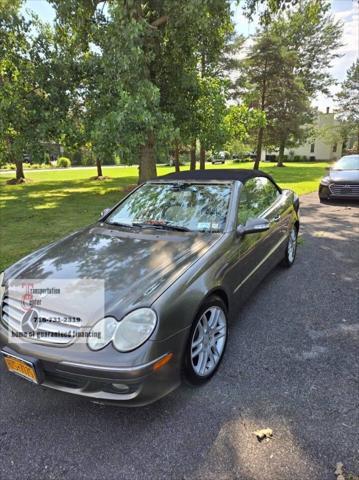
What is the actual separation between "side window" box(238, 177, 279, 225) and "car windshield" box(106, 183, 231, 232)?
0.60 feet

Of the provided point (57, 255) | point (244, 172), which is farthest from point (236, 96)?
point (57, 255)

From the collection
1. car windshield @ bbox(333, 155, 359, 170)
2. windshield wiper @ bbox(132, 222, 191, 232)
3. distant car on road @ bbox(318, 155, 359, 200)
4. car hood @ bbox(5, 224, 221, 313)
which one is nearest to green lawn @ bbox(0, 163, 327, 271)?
car windshield @ bbox(333, 155, 359, 170)

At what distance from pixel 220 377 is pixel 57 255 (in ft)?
5.56

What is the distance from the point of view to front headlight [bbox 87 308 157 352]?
6.39 feet

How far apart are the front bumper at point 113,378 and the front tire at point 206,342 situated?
0.22 meters

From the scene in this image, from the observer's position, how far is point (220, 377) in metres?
2.57

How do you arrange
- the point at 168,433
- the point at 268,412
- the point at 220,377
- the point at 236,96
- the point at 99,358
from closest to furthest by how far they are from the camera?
the point at 99,358, the point at 168,433, the point at 268,412, the point at 220,377, the point at 236,96

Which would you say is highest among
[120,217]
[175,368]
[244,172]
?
[244,172]

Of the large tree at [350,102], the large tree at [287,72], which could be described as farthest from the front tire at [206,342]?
the large tree at [350,102]

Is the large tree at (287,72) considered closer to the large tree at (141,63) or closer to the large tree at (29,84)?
the large tree at (141,63)

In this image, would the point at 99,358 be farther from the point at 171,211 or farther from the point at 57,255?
the point at 171,211

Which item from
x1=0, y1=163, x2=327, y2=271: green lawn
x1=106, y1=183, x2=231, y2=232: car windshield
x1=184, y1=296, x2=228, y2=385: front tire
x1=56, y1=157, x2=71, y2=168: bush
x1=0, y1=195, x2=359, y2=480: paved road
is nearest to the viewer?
x1=0, y1=195, x2=359, y2=480: paved road

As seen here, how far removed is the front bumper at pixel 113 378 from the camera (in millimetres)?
1886

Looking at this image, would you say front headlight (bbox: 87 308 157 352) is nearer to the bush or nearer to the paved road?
the paved road
